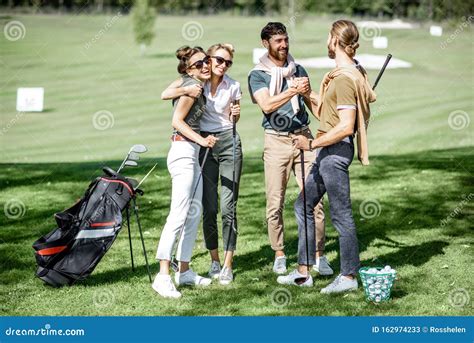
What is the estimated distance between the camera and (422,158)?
13.1 meters

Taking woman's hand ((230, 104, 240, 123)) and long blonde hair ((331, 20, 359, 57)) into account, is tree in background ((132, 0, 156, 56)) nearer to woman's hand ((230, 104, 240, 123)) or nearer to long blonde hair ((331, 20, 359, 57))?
woman's hand ((230, 104, 240, 123))

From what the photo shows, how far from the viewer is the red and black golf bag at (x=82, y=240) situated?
6551 mm

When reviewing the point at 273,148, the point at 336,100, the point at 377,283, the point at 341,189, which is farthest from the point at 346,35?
the point at 377,283

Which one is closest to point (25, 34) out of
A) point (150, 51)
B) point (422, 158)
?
point (150, 51)

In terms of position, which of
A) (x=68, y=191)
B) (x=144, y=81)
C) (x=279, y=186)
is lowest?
(x=144, y=81)

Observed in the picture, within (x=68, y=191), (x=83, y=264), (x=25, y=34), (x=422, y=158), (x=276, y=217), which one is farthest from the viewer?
(x=25, y=34)

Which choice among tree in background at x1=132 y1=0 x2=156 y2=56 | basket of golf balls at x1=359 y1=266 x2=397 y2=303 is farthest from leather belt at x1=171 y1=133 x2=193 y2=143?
tree in background at x1=132 y1=0 x2=156 y2=56

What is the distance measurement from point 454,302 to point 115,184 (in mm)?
2897

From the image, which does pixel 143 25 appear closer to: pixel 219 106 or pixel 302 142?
pixel 219 106

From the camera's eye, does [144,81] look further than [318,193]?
Yes

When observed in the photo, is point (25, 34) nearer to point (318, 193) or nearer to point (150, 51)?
point (150, 51)

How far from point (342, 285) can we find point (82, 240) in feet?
7.13

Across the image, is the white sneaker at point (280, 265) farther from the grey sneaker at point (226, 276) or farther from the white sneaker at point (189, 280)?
the white sneaker at point (189, 280)

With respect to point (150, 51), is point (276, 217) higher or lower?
higher
